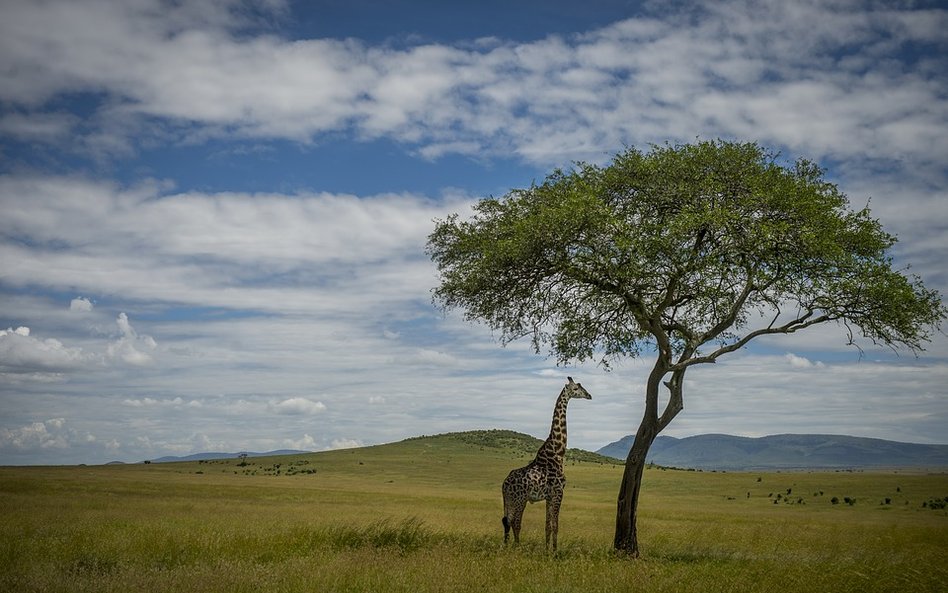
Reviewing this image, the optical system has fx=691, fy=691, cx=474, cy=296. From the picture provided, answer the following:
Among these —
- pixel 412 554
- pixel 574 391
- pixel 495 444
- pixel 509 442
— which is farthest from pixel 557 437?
pixel 509 442

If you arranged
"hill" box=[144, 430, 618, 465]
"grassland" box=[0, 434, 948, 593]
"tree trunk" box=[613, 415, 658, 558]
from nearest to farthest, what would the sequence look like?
"grassland" box=[0, 434, 948, 593] < "tree trunk" box=[613, 415, 658, 558] < "hill" box=[144, 430, 618, 465]

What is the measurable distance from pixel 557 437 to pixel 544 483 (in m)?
1.68

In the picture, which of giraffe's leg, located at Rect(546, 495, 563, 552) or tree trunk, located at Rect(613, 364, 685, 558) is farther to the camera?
tree trunk, located at Rect(613, 364, 685, 558)

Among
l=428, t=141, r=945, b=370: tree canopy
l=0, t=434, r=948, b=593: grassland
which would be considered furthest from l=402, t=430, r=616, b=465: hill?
l=428, t=141, r=945, b=370: tree canopy

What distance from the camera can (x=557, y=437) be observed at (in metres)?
22.0

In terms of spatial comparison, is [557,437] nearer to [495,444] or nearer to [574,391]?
[574,391]

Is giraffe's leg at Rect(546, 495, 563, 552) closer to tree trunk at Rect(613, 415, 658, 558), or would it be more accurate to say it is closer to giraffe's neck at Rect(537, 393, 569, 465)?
giraffe's neck at Rect(537, 393, 569, 465)

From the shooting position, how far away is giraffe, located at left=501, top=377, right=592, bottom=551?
2083cm

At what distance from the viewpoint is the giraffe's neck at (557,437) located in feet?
71.1

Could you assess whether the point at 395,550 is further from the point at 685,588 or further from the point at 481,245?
the point at 481,245

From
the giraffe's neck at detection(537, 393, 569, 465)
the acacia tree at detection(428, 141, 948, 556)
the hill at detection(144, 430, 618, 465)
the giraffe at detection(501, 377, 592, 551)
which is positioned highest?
the acacia tree at detection(428, 141, 948, 556)

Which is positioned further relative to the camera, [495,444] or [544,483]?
[495,444]

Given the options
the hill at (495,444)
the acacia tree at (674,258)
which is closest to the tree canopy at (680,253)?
the acacia tree at (674,258)

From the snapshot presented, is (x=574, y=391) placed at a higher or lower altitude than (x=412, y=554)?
higher
